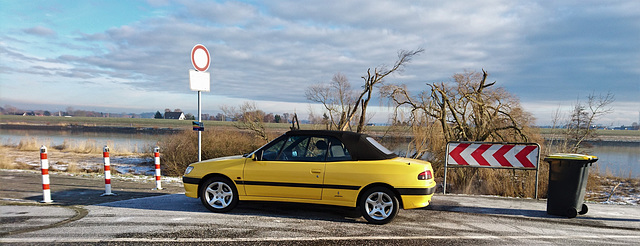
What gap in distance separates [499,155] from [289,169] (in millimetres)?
5996

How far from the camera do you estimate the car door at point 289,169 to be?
20.1 feet

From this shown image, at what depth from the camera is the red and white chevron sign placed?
9367 mm

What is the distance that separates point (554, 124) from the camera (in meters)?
16.3

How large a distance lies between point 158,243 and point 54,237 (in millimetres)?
1474

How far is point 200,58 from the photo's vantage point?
31.8ft

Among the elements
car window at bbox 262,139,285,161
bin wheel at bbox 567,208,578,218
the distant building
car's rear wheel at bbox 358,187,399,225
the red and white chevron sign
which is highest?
the distant building

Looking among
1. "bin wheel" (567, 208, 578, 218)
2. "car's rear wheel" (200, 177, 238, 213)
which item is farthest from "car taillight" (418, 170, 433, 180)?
"car's rear wheel" (200, 177, 238, 213)

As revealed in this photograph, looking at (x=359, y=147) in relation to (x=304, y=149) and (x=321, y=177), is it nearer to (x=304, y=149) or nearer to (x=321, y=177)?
(x=321, y=177)

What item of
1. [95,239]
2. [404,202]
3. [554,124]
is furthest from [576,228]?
[554,124]

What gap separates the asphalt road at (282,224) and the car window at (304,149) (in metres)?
0.83

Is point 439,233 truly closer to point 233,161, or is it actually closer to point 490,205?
point 490,205

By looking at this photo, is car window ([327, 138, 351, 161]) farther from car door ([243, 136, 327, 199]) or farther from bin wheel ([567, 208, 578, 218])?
bin wheel ([567, 208, 578, 218])

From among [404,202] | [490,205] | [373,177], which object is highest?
[373,177]

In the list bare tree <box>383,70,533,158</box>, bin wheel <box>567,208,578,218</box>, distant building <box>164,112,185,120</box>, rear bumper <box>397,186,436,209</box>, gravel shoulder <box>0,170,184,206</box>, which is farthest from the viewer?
distant building <box>164,112,185,120</box>
